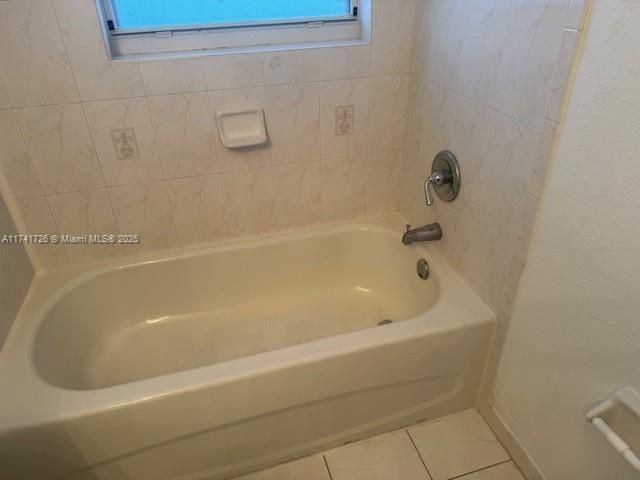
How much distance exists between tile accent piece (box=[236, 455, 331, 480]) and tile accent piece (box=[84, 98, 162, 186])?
1.11 metres

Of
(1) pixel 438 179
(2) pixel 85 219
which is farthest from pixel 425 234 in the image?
(2) pixel 85 219

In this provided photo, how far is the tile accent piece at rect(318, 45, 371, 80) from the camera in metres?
1.61

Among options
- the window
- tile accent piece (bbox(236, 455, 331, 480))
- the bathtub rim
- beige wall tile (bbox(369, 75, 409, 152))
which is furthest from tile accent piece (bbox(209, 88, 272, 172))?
tile accent piece (bbox(236, 455, 331, 480))

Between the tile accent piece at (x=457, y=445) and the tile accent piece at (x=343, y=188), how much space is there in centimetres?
92

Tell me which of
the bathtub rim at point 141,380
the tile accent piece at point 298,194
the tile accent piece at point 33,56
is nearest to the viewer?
the bathtub rim at point 141,380

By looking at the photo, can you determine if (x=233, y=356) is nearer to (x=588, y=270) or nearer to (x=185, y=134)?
(x=185, y=134)

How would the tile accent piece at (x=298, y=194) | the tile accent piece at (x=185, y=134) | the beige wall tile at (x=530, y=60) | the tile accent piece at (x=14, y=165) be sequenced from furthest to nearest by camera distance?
the tile accent piece at (x=298, y=194) → the tile accent piece at (x=185, y=134) → the tile accent piece at (x=14, y=165) → the beige wall tile at (x=530, y=60)

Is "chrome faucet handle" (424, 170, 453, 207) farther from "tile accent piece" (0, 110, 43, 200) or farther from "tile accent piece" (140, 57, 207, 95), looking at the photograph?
"tile accent piece" (0, 110, 43, 200)

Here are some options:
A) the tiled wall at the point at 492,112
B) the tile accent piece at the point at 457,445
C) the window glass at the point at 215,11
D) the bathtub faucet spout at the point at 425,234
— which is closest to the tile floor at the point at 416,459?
the tile accent piece at the point at 457,445

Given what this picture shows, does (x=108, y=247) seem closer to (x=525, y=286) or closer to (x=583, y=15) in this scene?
(x=525, y=286)

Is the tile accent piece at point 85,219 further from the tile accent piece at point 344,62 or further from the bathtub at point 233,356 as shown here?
the tile accent piece at point 344,62

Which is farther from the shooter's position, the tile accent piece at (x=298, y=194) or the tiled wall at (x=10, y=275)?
the tile accent piece at (x=298, y=194)

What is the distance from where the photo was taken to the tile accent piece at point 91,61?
1325 millimetres

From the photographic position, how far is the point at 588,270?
3.32ft
